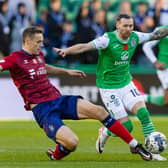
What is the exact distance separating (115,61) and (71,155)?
155 centimetres

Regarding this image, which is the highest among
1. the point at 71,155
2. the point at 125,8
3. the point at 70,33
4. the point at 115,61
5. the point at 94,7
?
the point at 115,61

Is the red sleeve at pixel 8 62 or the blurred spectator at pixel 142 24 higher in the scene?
the red sleeve at pixel 8 62

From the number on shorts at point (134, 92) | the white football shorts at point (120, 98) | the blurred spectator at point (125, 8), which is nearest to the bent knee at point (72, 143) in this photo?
the white football shorts at point (120, 98)

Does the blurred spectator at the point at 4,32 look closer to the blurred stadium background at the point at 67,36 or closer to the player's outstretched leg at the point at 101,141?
the blurred stadium background at the point at 67,36

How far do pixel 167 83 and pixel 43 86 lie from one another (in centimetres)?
656

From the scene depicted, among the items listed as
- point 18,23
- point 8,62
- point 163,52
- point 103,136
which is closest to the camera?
point 8,62

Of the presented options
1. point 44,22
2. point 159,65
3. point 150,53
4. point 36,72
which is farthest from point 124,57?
→ point 44,22

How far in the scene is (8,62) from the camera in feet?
34.1

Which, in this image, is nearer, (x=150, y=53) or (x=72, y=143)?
(x=72, y=143)

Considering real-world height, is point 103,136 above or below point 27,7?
below

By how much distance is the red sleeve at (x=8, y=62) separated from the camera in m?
10.3

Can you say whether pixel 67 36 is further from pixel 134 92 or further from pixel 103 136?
pixel 134 92

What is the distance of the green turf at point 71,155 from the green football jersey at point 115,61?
1.08m

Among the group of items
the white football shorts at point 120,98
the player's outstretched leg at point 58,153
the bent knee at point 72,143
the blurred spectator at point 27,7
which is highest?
the blurred spectator at point 27,7
